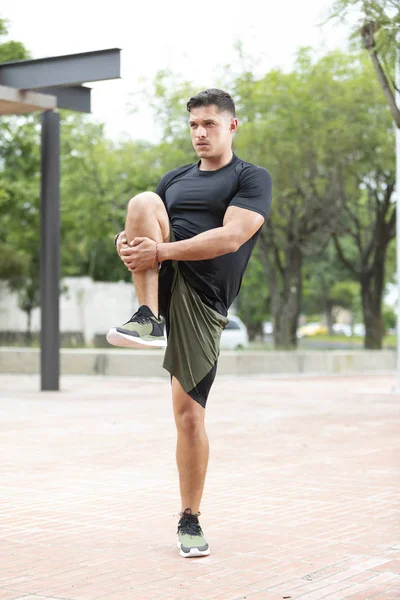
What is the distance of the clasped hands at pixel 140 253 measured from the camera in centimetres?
469

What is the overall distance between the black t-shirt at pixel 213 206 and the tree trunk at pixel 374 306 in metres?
27.9

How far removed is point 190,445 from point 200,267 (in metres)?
0.86

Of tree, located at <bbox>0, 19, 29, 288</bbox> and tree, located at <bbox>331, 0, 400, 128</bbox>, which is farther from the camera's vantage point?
tree, located at <bbox>0, 19, 29, 288</bbox>

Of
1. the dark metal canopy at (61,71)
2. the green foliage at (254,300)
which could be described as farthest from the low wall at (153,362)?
the green foliage at (254,300)

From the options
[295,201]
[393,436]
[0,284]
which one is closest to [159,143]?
[295,201]

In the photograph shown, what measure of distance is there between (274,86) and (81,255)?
2247 cm

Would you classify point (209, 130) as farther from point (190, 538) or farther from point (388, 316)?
point (388, 316)

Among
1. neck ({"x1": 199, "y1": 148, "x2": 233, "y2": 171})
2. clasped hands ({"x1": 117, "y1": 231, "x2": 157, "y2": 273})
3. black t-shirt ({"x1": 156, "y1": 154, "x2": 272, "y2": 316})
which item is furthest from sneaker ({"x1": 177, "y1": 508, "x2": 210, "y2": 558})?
neck ({"x1": 199, "y1": 148, "x2": 233, "y2": 171})

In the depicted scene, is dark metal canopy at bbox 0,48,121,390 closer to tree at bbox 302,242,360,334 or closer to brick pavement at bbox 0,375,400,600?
brick pavement at bbox 0,375,400,600

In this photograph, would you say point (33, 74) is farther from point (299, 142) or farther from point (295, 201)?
point (295, 201)

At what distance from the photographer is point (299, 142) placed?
27.6 metres

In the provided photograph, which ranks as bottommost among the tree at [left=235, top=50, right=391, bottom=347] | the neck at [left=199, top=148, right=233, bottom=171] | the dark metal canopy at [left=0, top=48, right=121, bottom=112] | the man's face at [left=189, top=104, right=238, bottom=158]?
the neck at [left=199, top=148, right=233, bottom=171]

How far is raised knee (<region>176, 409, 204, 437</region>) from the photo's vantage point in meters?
5.12

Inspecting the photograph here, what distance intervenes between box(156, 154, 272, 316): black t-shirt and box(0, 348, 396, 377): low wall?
54.9ft
